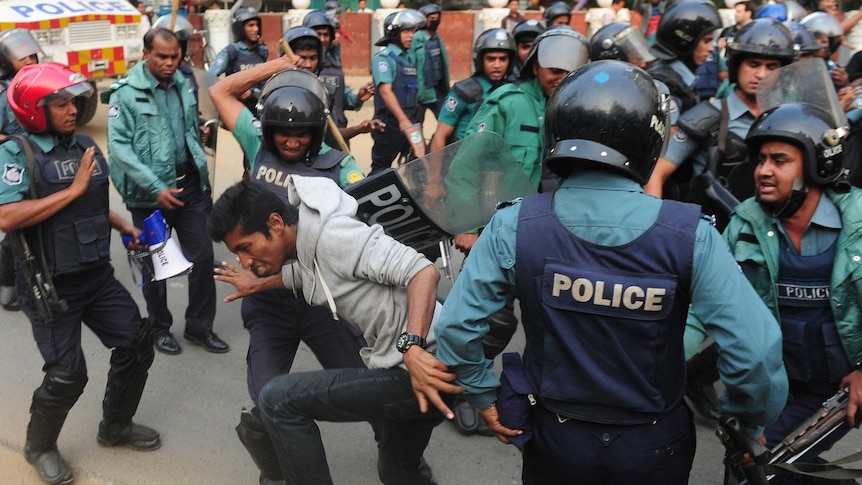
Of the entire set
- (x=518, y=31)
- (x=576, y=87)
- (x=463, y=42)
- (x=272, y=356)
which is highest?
(x=576, y=87)

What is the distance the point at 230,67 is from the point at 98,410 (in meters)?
3.82

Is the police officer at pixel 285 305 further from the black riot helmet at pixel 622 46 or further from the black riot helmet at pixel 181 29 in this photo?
the black riot helmet at pixel 181 29

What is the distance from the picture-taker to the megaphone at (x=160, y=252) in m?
4.05

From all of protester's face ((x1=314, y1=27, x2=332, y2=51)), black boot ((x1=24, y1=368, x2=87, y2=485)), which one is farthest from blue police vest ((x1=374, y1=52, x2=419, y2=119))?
black boot ((x1=24, y1=368, x2=87, y2=485))

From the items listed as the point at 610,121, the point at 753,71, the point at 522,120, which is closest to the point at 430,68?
the point at 522,120

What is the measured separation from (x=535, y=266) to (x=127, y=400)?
2496mm

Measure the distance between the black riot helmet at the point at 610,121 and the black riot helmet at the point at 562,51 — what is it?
1937 millimetres

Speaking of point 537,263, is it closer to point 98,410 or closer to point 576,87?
point 576,87

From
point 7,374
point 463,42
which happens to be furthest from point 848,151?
point 463,42

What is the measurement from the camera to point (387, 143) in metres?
→ 7.35

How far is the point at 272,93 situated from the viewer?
10.8 feet

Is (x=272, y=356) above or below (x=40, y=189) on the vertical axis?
below

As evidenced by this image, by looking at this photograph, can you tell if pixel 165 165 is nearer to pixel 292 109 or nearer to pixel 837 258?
pixel 292 109

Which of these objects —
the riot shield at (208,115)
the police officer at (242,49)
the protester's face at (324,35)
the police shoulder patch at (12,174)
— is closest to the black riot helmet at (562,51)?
the police shoulder patch at (12,174)
